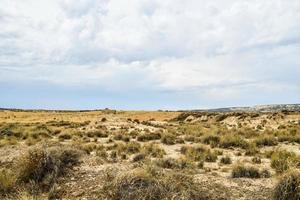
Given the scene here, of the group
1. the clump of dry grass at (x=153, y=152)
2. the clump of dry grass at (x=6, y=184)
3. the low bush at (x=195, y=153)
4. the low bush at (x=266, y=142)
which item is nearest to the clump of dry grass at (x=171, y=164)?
the low bush at (x=195, y=153)

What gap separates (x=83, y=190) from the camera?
42.0 ft

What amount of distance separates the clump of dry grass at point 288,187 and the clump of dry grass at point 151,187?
1.50m

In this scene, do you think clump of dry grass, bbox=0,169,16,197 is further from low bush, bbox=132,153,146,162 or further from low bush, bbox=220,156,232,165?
low bush, bbox=220,156,232,165

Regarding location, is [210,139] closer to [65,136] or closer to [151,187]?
[65,136]

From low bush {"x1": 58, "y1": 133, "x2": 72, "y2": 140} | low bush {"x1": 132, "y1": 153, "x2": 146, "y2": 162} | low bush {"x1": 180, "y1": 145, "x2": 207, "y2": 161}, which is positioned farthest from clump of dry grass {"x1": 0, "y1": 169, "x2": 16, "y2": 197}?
low bush {"x1": 58, "y1": 133, "x2": 72, "y2": 140}

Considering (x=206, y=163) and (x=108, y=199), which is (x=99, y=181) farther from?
(x=206, y=163)

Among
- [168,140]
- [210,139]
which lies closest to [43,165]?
[168,140]

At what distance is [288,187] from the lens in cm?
1167

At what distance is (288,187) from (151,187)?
3640 millimetres

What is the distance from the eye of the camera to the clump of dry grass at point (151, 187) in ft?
38.2

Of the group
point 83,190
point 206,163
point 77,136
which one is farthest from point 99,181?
point 77,136

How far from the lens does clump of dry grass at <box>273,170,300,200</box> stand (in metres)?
11.5

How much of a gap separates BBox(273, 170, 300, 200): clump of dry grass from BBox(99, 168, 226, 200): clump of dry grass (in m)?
1.50

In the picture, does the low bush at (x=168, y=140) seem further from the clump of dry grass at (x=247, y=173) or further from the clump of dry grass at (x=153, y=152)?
the clump of dry grass at (x=247, y=173)
